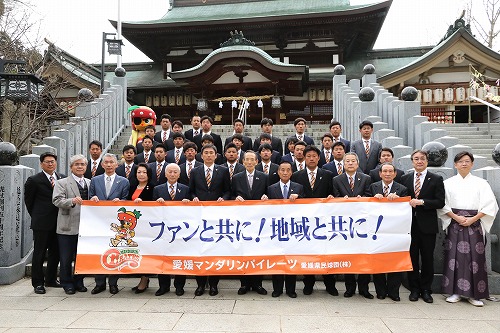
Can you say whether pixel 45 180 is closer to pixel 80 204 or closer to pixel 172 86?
pixel 80 204

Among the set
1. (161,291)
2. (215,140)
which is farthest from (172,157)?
(161,291)

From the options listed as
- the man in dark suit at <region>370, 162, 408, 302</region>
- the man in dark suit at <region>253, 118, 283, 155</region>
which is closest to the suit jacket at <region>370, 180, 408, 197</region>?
the man in dark suit at <region>370, 162, 408, 302</region>

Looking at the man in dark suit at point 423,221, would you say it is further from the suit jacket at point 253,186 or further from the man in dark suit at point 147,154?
the man in dark suit at point 147,154

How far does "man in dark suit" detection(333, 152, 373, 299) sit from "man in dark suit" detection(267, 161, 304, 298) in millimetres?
510

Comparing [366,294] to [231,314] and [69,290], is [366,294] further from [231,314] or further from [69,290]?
[69,290]

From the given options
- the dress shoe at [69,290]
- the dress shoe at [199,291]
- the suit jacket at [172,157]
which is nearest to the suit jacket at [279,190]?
the dress shoe at [199,291]

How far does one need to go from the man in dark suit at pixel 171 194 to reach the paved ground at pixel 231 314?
5.4 inches

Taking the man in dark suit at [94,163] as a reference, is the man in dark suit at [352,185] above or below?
below

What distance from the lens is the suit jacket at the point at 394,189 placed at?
4.66m

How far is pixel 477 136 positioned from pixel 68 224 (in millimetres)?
10000

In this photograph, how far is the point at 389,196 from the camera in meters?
4.59

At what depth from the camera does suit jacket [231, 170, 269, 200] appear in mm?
5008

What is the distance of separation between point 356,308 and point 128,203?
10.3 feet

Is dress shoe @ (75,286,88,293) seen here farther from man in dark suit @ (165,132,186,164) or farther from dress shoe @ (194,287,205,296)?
man in dark suit @ (165,132,186,164)
